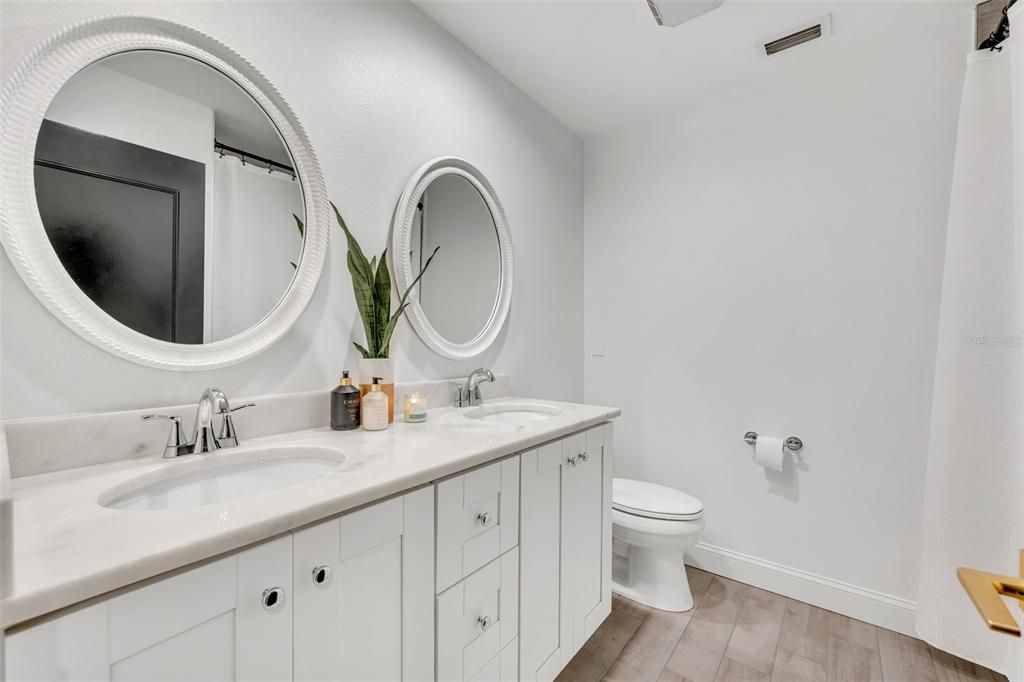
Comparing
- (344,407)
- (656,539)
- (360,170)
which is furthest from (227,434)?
(656,539)

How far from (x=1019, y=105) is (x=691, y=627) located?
6.04ft

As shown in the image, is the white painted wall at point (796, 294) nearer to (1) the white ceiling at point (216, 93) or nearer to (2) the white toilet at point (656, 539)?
(2) the white toilet at point (656, 539)

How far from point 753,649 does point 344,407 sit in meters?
1.69

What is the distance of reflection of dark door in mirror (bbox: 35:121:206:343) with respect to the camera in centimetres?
90

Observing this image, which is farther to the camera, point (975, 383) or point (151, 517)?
point (975, 383)

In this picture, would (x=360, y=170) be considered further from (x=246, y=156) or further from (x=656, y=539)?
(x=656, y=539)

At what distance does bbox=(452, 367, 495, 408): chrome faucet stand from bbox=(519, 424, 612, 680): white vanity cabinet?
1.54ft

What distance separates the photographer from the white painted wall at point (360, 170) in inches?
34.5

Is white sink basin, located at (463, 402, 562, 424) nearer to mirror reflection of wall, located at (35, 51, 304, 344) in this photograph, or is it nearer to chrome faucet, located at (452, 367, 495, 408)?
chrome faucet, located at (452, 367, 495, 408)

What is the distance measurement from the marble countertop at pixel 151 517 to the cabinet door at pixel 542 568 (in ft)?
0.65

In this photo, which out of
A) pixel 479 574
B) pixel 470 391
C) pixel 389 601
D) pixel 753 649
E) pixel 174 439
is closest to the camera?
pixel 389 601

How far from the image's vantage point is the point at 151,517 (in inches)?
25.7

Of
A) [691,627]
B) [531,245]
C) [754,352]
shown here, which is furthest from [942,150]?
[691,627]

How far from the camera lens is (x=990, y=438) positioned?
143cm
